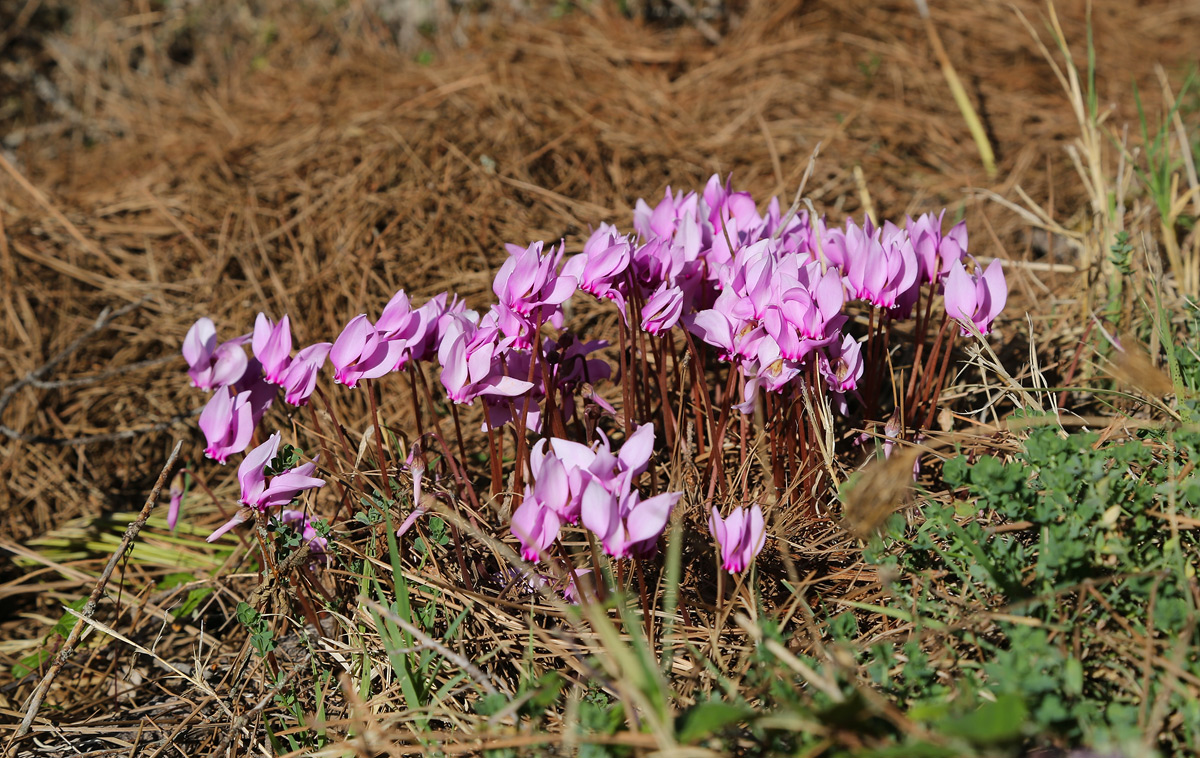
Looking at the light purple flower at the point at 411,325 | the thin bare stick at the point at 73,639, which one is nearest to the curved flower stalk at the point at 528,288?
the light purple flower at the point at 411,325

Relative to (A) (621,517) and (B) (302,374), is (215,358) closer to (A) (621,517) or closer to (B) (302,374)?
(B) (302,374)

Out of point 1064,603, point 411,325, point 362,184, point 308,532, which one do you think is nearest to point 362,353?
point 411,325

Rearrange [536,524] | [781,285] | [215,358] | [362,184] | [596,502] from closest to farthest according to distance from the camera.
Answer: [596,502] < [536,524] < [781,285] < [215,358] < [362,184]

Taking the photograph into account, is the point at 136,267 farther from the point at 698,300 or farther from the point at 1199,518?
the point at 1199,518

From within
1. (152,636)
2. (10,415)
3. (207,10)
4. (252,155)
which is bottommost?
(152,636)

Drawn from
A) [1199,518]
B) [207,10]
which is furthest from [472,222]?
[207,10]

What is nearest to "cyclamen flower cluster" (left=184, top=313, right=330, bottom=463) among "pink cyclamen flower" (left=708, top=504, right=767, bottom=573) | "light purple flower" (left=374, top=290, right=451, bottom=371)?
"light purple flower" (left=374, top=290, right=451, bottom=371)
